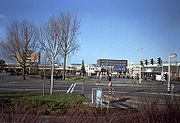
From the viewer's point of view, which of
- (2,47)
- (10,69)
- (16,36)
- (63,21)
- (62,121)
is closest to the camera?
(62,121)

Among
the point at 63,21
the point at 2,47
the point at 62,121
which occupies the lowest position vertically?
the point at 62,121

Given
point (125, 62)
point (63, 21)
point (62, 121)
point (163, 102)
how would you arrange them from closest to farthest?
1. point (62, 121)
2. point (163, 102)
3. point (63, 21)
4. point (125, 62)

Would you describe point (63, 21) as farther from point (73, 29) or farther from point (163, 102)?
point (163, 102)

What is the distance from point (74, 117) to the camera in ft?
17.1

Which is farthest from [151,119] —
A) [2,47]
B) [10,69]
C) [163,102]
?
[10,69]

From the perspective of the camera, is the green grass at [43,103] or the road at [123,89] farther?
the green grass at [43,103]

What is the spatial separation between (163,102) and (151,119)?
2.89ft

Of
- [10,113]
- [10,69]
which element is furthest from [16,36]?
[10,69]

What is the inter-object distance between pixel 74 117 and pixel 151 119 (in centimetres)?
144

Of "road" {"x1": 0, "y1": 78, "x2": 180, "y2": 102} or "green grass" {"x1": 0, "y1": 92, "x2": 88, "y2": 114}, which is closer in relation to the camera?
"road" {"x1": 0, "y1": 78, "x2": 180, "y2": 102}

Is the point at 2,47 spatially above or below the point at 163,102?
above

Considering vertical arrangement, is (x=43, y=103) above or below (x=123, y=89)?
above

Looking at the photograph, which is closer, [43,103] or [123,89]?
[43,103]

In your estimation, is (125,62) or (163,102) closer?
(163,102)
